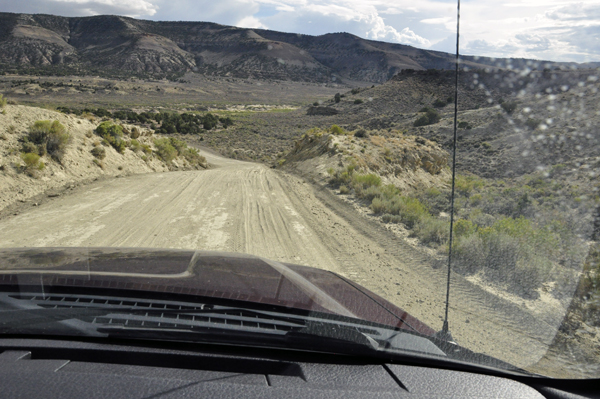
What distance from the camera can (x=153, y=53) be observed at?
157375mm

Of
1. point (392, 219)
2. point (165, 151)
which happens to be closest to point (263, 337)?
point (392, 219)

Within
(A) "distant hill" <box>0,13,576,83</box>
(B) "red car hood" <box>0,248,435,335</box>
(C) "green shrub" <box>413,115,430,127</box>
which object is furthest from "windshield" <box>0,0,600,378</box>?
(A) "distant hill" <box>0,13,576,83</box>

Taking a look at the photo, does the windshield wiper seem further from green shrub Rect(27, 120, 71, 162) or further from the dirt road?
green shrub Rect(27, 120, 71, 162)

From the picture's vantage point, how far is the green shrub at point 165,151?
21.7 meters

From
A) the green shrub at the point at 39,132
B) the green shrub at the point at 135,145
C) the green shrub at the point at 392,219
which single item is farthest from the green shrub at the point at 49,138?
the green shrub at the point at 392,219

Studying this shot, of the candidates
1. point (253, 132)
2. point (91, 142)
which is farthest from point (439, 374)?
point (253, 132)

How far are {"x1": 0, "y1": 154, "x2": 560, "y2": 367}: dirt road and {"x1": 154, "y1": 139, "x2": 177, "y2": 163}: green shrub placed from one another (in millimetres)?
6892

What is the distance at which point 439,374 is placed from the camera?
2.02 meters

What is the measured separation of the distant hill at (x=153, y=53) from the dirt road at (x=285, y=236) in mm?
130515

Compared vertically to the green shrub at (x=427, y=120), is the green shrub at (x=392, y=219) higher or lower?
lower

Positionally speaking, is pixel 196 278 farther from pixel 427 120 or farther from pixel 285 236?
pixel 427 120

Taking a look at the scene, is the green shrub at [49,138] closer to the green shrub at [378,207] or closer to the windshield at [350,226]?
the windshield at [350,226]

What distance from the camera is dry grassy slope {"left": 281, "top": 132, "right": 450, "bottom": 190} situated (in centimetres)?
1922

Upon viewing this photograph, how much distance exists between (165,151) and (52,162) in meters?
8.35
